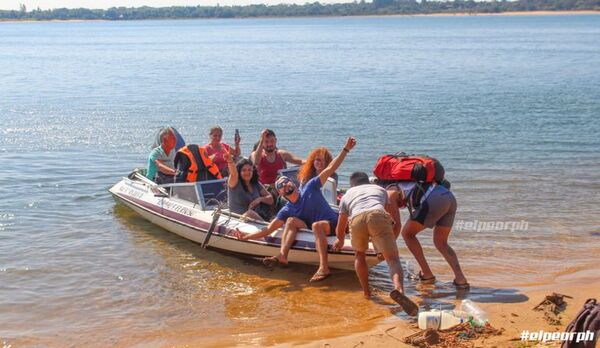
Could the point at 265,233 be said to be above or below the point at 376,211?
below

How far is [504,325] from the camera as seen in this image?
23.7 feet

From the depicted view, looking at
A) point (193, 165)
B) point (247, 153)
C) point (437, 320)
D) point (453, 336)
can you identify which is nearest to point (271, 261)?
point (193, 165)

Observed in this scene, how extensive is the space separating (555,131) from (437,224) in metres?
13.0

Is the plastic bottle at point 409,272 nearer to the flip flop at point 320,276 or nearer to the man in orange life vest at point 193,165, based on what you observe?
the flip flop at point 320,276

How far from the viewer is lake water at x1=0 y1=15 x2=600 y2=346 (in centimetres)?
839

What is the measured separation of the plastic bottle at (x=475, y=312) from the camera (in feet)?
23.6

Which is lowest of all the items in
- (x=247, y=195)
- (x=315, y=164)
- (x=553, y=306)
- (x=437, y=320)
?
(x=553, y=306)

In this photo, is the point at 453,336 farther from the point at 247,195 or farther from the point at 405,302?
the point at 247,195

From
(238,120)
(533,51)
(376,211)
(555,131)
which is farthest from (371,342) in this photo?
(533,51)

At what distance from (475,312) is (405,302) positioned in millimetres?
703

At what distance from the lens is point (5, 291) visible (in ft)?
30.5

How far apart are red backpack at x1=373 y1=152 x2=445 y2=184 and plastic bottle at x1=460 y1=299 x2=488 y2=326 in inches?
54.9

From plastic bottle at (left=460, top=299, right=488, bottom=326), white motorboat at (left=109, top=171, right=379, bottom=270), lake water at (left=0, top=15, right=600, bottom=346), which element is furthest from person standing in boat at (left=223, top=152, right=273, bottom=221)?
plastic bottle at (left=460, top=299, right=488, bottom=326)

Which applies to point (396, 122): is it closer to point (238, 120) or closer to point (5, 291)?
point (238, 120)
